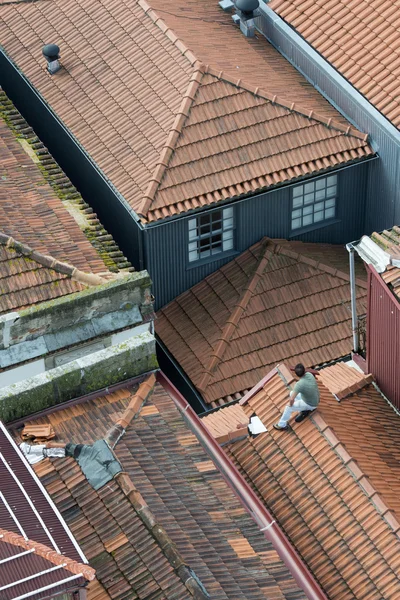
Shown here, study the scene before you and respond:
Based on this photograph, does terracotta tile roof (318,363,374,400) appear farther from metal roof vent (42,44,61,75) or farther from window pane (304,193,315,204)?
metal roof vent (42,44,61,75)

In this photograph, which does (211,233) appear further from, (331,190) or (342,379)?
(342,379)

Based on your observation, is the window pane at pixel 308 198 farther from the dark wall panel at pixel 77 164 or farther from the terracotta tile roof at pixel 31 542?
the terracotta tile roof at pixel 31 542

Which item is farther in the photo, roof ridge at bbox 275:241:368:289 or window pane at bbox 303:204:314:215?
window pane at bbox 303:204:314:215

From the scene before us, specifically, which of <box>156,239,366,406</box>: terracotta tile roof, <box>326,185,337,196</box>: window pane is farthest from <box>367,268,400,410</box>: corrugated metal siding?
<box>326,185,337,196</box>: window pane

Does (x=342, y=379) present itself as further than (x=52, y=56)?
No

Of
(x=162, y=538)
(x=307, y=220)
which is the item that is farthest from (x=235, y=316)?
(x=162, y=538)
